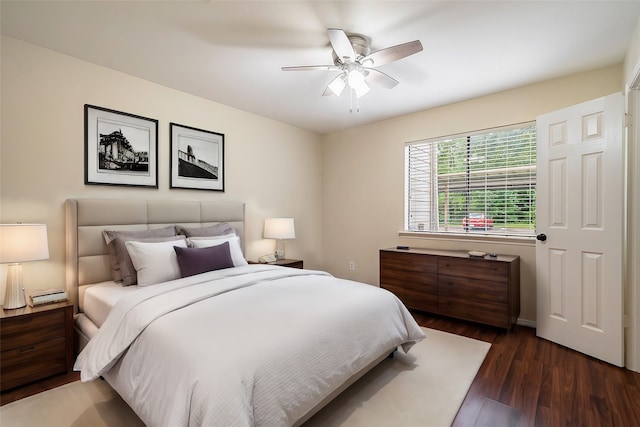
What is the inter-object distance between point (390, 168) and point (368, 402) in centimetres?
307

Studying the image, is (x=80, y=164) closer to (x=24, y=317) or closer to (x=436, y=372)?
(x=24, y=317)

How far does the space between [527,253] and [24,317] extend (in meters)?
4.40

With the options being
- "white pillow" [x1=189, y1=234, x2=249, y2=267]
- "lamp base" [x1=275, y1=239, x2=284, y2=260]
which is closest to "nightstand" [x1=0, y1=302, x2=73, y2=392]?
"white pillow" [x1=189, y1=234, x2=249, y2=267]

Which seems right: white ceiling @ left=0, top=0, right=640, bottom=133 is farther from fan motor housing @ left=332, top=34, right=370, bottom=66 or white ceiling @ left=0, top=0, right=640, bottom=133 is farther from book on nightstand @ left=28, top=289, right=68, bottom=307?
book on nightstand @ left=28, top=289, right=68, bottom=307

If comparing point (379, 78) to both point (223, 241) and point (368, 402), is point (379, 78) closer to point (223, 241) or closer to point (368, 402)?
point (223, 241)

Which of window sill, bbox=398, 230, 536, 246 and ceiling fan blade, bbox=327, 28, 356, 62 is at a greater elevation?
ceiling fan blade, bbox=327, 28, 356, 62

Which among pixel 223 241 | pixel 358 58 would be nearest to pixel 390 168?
pixel 358 58

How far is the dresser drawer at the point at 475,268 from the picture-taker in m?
2.92

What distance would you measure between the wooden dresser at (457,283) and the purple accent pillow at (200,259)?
202 cm

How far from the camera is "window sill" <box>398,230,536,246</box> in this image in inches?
125

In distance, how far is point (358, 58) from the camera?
2.35 m

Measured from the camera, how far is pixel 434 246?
384 cm

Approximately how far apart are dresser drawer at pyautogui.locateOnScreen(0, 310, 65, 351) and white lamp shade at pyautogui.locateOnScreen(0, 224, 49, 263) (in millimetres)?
405

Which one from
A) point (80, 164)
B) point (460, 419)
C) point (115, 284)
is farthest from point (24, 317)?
point (460, 419)
